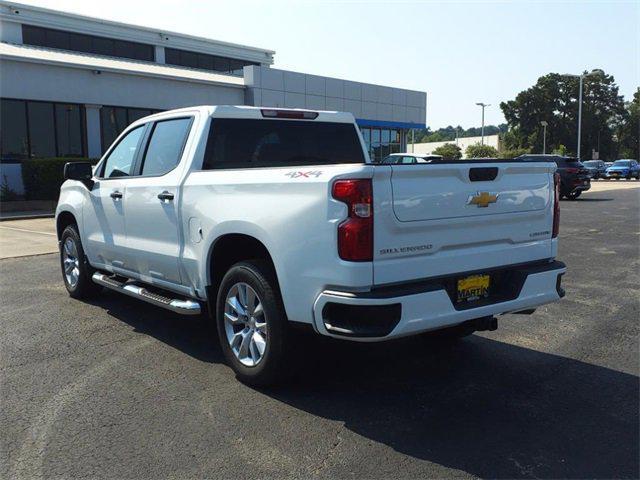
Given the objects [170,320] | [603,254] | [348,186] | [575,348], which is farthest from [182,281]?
[603,254]

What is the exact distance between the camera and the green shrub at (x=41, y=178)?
2005cm

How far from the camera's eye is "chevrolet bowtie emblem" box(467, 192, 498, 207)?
157 inches

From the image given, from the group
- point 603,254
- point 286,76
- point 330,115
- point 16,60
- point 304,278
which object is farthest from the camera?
point 286,76

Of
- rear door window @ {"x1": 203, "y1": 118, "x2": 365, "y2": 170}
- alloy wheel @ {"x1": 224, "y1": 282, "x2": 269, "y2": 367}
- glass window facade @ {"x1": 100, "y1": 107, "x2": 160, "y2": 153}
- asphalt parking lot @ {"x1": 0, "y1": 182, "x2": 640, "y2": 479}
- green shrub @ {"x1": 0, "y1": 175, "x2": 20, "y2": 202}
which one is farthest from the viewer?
glass window facade @ {"x1": 100, "y1": 107, "x2": 160, "y2": 153}

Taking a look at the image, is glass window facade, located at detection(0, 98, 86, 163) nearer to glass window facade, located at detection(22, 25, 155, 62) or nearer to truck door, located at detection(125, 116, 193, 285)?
glass window facade, located at detection(22, 25, 155, 62)

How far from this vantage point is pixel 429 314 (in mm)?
3672

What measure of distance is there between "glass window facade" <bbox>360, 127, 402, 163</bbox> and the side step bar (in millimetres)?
28683

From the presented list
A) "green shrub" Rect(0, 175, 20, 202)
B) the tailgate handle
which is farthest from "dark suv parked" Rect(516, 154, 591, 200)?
the tailgate handle

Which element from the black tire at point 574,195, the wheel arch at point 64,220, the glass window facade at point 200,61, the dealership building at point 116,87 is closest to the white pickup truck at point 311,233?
the wheel arch at point 64,220

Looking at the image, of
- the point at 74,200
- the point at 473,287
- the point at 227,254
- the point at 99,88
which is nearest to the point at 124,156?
the point at 74,200

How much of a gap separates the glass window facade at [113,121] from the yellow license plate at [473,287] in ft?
70.4

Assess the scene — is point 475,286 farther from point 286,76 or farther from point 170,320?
point 286,76

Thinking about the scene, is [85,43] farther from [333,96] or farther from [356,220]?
[356,220]

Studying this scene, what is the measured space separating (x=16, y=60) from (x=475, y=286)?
2088 cm
